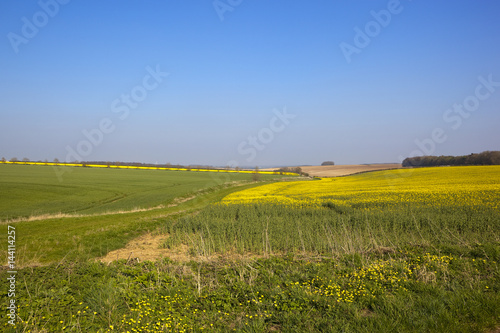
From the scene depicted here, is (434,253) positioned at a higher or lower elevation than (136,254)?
higher

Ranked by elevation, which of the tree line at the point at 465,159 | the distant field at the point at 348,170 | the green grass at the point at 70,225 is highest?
the tree line at the point at 465,159

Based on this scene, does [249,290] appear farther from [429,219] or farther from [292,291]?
[429,219]

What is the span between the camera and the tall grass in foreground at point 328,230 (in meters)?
12.1

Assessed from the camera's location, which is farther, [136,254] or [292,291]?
[136,254]

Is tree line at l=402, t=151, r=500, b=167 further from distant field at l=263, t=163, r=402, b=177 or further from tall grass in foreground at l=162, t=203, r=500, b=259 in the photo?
tall grass in foreground at l=162, t=203, r=500, b=259

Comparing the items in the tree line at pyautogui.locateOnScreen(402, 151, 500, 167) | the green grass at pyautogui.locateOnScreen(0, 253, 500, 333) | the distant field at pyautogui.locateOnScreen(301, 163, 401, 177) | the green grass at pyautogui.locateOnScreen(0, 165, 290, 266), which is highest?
the tree line at pyautogui.locateOnScreen(402, 151, 500, 167)

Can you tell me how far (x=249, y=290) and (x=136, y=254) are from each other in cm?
841

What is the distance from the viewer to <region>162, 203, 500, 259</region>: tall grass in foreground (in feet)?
39.7

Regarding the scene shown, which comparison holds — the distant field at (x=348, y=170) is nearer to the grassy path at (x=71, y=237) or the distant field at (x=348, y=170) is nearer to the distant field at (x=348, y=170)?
the distant field at (x=348, y=170)

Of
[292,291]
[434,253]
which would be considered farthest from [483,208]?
[292,291]

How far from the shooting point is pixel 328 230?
14.0m

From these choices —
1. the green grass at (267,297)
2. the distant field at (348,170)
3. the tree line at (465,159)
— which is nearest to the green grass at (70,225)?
the green grass at (267,297)

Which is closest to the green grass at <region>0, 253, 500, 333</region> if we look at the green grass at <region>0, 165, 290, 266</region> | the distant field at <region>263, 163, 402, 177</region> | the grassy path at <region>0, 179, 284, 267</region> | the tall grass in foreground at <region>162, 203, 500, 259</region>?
the tall grass in foreground at <region>162, 203, 500, 259</region>

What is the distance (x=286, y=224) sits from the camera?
15.0 metres
